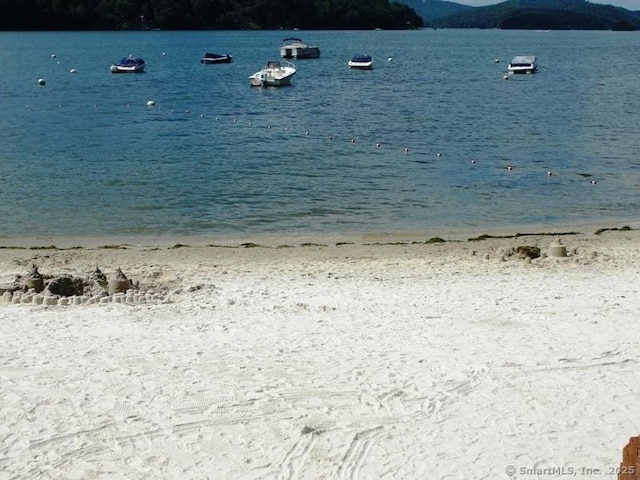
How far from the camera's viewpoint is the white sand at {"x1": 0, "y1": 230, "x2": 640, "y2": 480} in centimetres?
966

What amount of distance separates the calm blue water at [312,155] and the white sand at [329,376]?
7810 millimetres

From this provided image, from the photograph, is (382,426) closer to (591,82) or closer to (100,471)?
(100,471)

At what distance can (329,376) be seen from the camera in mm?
11781

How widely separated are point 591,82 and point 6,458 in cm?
7380

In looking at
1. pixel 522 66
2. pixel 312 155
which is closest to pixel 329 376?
pixel 312 155

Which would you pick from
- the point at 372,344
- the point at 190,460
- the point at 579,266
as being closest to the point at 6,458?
the point at 190,460

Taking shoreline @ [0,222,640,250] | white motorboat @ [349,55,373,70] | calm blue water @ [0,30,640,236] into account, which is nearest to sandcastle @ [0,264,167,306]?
shoreline @ [0,222,640,250]

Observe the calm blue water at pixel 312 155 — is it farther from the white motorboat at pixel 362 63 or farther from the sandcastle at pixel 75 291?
the white motorboat at pixel 362 63

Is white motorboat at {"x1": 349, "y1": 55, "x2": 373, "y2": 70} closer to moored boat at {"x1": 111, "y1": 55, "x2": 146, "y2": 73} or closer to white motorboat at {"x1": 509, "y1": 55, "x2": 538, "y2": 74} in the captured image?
white motorboat at {"x1": 509, "y1": 55, "x2": 538, "y2": 74}

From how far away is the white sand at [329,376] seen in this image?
9.66m

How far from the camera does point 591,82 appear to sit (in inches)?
3022

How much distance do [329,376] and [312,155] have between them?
2488cm

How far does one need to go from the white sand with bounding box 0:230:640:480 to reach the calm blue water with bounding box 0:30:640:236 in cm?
781

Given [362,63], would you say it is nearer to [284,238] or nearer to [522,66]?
[522,66]
